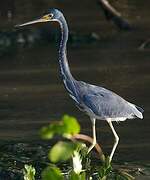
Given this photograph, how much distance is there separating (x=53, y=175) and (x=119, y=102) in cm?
484

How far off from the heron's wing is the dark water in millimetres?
966

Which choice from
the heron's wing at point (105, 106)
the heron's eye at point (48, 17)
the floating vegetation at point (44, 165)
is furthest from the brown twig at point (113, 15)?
the heron's eye at point (48, 17)

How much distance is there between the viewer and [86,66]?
1319cm

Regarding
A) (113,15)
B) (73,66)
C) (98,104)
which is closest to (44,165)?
(98,104)

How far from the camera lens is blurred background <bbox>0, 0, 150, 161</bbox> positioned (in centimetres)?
902

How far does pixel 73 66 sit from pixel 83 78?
106 cm

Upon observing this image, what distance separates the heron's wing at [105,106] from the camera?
22.7 ft

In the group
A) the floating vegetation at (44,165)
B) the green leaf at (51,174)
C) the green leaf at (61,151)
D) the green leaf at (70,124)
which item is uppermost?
the green leaf at (70,124)

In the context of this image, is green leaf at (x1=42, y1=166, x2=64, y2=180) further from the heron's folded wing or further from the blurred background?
the blurred background

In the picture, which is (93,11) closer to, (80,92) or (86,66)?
(86,66)

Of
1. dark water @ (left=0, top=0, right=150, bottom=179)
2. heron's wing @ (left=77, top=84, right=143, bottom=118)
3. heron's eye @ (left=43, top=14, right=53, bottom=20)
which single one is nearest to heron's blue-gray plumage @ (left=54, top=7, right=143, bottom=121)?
heron's wing @ (left=77, top=84, right=143, bottom=118)

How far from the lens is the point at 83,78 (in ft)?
40.1

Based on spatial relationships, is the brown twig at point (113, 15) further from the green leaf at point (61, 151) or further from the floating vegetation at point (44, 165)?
the green leaf at point (61, 151)

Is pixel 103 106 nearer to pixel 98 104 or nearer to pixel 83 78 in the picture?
pixel 98 104
